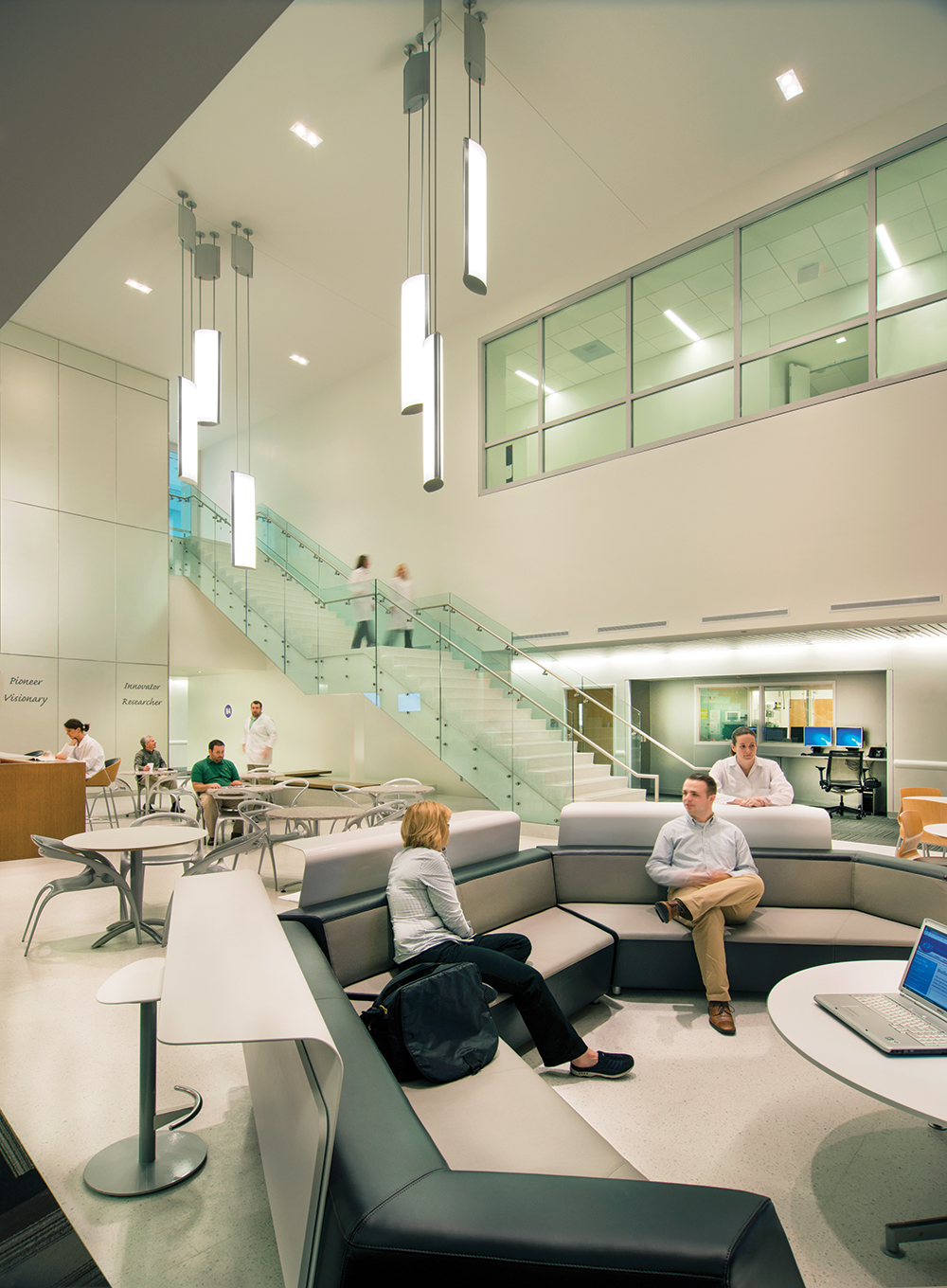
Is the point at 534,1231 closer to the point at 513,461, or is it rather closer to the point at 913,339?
the point at 913,339

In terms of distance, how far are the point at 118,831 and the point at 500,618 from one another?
274 inches

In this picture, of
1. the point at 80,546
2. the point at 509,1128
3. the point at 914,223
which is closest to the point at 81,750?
the point at 80,546

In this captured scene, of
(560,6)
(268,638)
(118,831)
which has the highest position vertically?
(560,6)

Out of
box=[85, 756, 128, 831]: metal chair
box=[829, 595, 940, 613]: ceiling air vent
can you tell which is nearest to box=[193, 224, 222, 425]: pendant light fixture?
box=[85, 756, 128, 831]: metal chair

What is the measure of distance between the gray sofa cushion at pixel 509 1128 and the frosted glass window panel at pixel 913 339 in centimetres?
792

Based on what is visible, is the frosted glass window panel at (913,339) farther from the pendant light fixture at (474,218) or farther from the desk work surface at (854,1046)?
the desk work surface at (854,1046)

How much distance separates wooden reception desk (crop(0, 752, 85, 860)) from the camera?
7.04 metres

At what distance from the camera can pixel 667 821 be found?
13.8 feet

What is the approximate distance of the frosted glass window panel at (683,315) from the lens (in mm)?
8695

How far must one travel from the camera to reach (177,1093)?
2.75 m

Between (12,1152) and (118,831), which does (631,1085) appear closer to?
(12,1152)

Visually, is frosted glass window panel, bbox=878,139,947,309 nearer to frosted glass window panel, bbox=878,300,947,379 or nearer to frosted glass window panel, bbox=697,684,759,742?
frosted glass window panel, bbox=878,300,947,379

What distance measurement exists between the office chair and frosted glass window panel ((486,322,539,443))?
6563 mm

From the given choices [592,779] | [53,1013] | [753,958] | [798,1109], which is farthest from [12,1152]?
[592,779]
